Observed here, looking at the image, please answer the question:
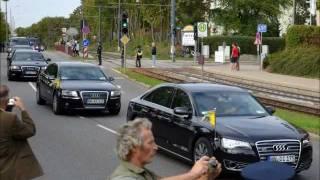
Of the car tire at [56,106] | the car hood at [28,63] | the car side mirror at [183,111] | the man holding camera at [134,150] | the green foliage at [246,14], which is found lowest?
the car tire at [56,106]

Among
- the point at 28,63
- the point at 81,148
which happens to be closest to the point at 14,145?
the point at 81,148

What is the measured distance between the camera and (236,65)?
4722 centimetres

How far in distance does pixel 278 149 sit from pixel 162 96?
3.08 m

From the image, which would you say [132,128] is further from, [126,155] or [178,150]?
[178,150]

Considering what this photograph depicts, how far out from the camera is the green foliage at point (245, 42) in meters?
73.6

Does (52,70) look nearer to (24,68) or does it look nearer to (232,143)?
(232,143)

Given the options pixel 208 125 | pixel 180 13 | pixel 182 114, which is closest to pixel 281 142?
pixel 208 125

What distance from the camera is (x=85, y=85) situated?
1944 cm

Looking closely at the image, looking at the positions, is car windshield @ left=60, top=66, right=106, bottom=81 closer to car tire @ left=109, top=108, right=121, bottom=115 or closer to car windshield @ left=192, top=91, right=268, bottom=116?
car tire @ left=109, top=108, right=121, bottom=115

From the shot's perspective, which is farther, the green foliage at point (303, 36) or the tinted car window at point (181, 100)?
the green foliage at point (303, 36)

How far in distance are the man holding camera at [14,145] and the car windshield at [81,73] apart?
44.9 feet

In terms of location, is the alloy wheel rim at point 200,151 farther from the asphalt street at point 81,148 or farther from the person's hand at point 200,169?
the person's hand at point 200,169

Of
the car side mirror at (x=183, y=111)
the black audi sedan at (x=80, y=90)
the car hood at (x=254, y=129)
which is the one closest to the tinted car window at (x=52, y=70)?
the black audi sedan at (x=80, y=90)

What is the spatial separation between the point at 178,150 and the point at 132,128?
25.1 feet
